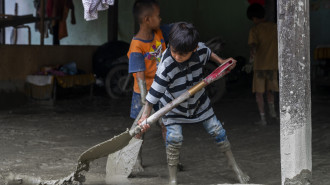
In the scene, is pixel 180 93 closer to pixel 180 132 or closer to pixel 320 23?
pixel 180 132

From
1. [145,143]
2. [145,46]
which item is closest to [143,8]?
[145,46]

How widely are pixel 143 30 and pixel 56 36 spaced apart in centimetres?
663

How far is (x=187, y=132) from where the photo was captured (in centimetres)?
581

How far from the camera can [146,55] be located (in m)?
3.85

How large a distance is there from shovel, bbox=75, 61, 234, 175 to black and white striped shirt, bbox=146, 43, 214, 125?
0.13 metres

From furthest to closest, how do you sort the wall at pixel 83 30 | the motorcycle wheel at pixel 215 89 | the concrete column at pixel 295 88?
the wall at pixel 83 30, the motorcycle wheel at pixel 215 89, the concrete column at pixel 295 88

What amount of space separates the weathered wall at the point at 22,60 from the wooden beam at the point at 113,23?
1095 millimetres

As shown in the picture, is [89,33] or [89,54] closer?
[89,54]

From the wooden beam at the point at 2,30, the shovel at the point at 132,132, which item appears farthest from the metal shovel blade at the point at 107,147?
the wooden beam at the point at 2,30

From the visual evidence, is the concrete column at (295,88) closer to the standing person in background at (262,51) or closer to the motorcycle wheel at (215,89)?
the standing person in background at (262,51)

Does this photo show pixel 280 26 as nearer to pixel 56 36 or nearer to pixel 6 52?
pixel 6 52

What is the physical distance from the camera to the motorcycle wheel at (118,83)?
355 inches

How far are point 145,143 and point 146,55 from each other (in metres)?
1.64

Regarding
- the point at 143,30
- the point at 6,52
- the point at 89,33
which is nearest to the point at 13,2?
the point at 89,33
